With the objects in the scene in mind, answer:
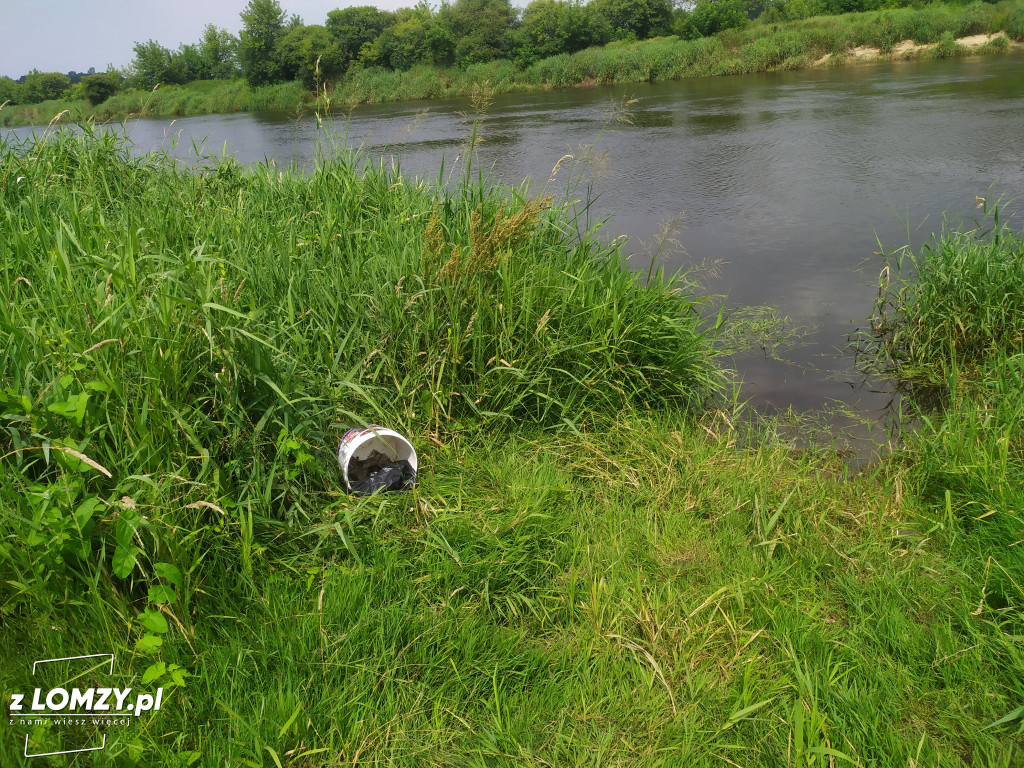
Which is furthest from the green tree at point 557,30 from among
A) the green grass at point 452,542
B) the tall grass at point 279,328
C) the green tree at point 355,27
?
the green grass at point 452,542

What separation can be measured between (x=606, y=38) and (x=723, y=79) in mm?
11620

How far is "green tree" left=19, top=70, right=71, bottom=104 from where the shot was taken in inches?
Result: 717

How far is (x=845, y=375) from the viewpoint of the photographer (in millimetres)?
3654

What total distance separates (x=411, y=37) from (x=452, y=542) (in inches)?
1042

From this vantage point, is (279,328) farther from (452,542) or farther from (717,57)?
(717,57)

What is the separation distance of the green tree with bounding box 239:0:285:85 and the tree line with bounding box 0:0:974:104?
31 mm

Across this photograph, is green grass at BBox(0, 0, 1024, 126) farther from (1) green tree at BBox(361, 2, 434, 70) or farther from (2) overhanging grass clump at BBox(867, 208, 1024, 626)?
(2) overhanging grass clump at BBox(867, 208, 1024, 626)

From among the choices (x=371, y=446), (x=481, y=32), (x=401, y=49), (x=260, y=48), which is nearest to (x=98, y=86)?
(x=260, y=48)

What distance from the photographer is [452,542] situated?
2.04m

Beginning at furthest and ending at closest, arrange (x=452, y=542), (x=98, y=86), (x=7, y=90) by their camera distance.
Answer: (x=98, y=86) → (x=7, y=90) → (x=452, y=542)

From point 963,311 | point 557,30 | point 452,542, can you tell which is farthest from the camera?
point 557,30

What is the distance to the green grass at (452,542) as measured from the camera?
1.53 metres

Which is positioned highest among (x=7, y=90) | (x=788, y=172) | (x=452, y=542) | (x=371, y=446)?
(x=7, y=90)

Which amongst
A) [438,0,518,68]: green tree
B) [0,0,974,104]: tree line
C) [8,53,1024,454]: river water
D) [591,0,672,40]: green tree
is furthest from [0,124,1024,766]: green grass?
[591,0,672,40]: green tree
